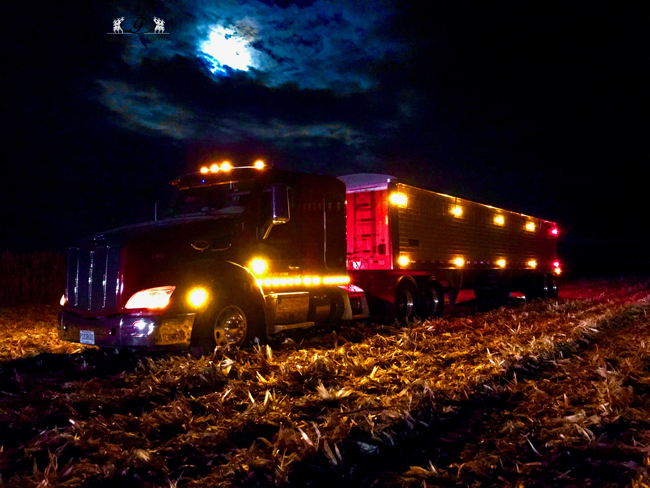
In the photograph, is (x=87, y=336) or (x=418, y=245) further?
(x=418, y=245)

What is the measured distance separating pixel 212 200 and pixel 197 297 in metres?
1.71

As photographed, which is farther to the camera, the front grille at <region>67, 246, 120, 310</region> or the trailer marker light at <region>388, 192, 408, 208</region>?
the trailer marker light at <region>388, 192, 408, 208</region>

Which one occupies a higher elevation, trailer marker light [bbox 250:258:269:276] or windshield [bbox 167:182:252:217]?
windshield [bbox 167:182:252:217]

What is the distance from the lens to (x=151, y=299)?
6.95 metres

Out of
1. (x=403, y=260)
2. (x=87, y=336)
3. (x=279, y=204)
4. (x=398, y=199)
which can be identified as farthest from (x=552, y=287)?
(x=87, y=336)

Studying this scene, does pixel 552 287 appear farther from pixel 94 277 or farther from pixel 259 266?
pixel 94 277

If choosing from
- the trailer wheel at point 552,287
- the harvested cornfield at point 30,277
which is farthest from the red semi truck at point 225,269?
the trailer wheel at point 552,287

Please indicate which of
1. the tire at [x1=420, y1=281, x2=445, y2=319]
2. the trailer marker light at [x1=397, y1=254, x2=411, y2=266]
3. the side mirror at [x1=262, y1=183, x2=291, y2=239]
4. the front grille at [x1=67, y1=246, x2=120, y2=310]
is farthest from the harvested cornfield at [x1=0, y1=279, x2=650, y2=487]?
the tire at [x1=420, y1=281, x2=445, y2=319]

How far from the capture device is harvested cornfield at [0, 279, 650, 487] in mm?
3689

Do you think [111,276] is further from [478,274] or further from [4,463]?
[478,274]

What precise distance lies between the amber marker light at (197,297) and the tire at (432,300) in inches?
290

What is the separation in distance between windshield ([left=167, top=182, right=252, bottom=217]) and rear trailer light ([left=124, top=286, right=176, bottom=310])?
157cm

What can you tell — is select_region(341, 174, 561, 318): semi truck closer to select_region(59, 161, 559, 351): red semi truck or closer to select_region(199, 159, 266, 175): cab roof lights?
select_region(59, 161, 559, 351): red semi truck

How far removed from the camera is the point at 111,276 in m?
7.07
